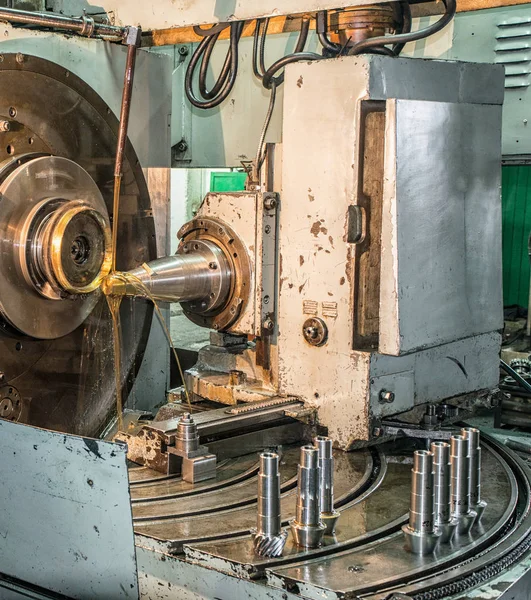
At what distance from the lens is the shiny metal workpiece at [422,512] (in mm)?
1568

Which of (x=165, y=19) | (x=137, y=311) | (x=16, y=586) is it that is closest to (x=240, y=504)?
(x=16, y=586)

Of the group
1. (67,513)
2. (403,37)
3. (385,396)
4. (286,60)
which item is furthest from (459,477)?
(286,60)

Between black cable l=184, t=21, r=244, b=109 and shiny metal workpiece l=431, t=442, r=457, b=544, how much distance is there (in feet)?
4.55

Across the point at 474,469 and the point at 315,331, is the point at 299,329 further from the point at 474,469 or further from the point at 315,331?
the point at 474,469

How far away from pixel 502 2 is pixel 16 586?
5.20 feet

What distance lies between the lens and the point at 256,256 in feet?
7.10

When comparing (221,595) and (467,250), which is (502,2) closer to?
(467,250)

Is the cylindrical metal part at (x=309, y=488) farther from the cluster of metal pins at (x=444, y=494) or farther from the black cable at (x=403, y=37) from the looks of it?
the black cable at (x=403, y=37)

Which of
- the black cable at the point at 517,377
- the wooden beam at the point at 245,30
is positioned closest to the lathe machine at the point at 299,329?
the black cable at the point at 517,377

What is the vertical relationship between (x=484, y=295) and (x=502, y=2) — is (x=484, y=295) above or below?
below

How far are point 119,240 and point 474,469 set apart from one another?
1.24 m

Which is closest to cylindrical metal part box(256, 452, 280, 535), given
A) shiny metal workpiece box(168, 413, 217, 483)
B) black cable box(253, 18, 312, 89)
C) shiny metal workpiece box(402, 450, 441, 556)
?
shiny metal workpiece box(402, 450, 441, 556)

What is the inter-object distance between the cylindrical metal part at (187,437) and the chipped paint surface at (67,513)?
44 cm

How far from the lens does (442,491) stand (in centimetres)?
163
